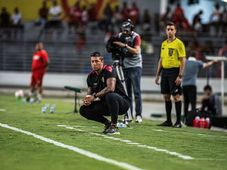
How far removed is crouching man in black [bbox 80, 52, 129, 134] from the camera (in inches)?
499

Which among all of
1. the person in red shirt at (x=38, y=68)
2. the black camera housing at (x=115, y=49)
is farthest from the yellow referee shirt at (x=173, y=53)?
the person in red shirt at (x=38, y=68)

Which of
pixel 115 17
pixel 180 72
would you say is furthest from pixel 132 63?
pixel 115 17

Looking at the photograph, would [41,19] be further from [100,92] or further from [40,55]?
[100,92]

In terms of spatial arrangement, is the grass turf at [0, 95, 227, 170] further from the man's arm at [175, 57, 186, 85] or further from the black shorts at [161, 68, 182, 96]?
the man's arm at [175, 57, 186, 85]

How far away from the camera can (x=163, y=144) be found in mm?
11789

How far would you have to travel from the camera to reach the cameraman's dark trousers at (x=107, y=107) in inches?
499

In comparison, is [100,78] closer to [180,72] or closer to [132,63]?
[180,72]

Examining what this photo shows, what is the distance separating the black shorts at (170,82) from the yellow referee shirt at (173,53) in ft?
0.34

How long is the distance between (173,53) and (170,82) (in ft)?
1.93

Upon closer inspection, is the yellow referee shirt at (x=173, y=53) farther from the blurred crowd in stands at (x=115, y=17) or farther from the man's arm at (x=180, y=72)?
the blurred crowd in stands at (x=115, y=17)

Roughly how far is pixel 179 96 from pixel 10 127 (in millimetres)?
3718

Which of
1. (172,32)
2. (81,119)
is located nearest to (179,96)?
(172,32)

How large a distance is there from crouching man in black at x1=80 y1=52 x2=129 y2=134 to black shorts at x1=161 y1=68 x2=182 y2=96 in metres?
2.58

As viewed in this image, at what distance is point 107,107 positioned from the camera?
42.2ft
